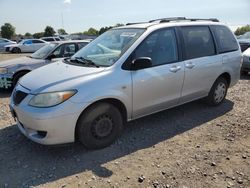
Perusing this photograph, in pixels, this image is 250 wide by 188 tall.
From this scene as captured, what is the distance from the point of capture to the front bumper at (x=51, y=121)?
3.29 m

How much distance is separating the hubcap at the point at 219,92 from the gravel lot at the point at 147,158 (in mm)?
714

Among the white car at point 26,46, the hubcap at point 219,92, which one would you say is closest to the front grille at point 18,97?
the hubcap at point 219,92

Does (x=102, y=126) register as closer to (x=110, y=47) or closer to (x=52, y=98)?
(x=52, y=98)

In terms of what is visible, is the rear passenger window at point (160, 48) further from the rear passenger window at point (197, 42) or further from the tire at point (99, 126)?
the tire at point (99, 126)

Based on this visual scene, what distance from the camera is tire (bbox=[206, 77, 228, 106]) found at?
213 inches

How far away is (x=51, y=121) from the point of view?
3.29m

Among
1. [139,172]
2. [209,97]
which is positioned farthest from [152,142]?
[209,97]

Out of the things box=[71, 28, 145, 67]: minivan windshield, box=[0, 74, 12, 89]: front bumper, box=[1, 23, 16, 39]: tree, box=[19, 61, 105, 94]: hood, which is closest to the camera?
box=[19, 61, 105, 94]: hood

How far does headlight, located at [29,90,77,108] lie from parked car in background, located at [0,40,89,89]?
406 centimetres

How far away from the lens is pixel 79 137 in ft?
11.9

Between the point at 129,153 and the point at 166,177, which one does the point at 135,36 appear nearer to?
the point at 129,153

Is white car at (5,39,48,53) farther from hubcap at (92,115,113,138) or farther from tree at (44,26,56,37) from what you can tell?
tree at (44,26,56,37)

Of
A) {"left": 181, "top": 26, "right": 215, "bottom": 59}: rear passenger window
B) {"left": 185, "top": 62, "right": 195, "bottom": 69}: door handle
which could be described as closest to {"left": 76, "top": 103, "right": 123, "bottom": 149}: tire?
{"left": 185, "top": 62, "right": 195, "bottom": 69}: door handle

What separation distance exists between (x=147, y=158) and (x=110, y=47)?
190 centimetres
